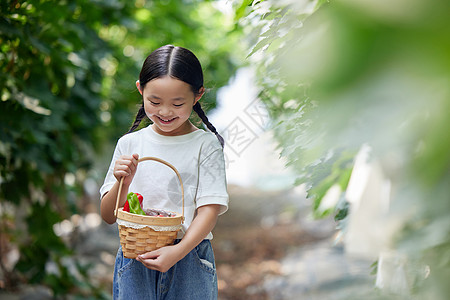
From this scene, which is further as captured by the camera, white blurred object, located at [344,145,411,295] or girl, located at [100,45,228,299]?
white blurred object, located at [344,145,411,295]

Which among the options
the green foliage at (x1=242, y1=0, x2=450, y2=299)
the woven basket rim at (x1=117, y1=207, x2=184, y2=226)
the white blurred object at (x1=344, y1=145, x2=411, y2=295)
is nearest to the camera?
the green foliage at (x1=242, y1=0, x2=450, y2=299)

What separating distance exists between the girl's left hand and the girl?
0.02 metres

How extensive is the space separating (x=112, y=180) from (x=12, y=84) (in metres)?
0.78

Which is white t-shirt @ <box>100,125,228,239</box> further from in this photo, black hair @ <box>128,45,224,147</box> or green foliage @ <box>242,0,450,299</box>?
green foliage @ <box>242,0,450,299</box>

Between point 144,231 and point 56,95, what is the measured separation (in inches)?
58.1

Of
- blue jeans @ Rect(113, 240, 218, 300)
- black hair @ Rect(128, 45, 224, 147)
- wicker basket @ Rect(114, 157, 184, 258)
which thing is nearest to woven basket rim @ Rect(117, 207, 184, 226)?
wicker basket @ Rect(114, 157, 184, 258)

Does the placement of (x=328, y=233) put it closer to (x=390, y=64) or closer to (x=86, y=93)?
(x=86, y=93)

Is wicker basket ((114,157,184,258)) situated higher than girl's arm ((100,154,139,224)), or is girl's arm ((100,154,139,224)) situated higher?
girl's arm ((100,154,139,224))

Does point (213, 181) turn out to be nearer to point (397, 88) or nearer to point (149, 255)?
point (149, 255)

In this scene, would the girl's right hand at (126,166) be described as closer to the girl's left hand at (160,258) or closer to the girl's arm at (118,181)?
the girl's arm at (118,181)

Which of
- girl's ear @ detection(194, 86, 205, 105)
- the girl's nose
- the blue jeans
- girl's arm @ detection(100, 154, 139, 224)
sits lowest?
the blue jeans

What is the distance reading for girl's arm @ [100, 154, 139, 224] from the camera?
0.77 m

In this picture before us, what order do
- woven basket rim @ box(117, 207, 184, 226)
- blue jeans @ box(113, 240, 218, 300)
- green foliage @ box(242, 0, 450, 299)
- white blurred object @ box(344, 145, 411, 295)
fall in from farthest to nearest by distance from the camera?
white blurred object @ box(344, 145, 411, 295)
blue jeans @ box(113, 240, 218, 300)
woven basket rim @ box(117, 207, 184, 226)
green foliage @ box(242, 0, 450, 299)

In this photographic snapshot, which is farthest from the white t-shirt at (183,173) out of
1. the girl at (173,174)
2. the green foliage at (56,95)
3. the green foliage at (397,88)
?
the green foliage at (397,88)
